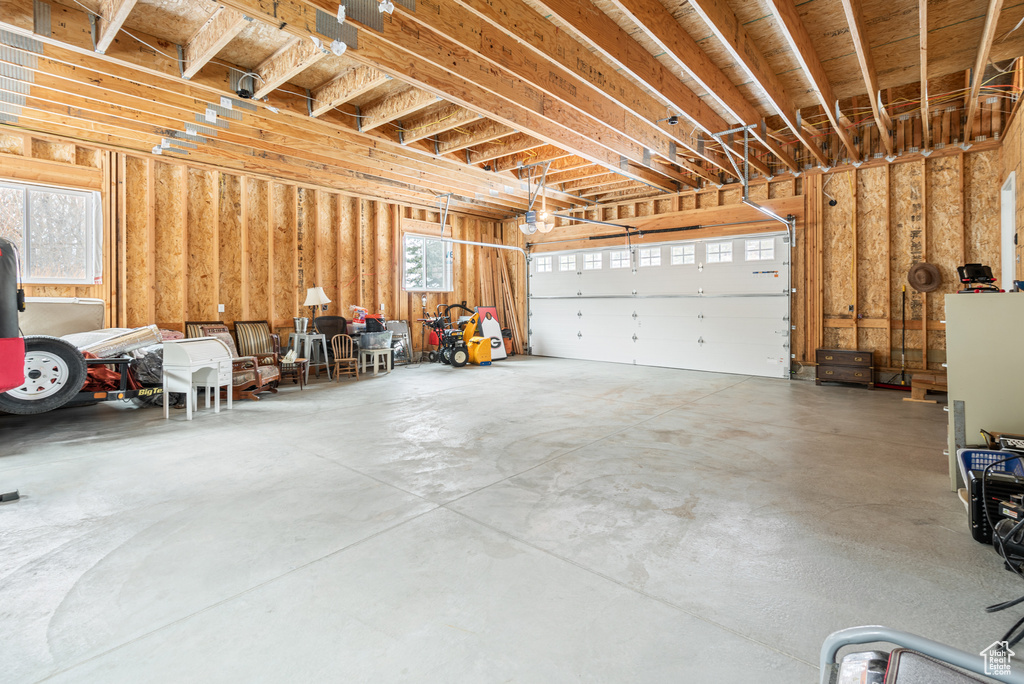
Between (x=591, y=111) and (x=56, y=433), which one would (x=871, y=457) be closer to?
(x=591, y=111)

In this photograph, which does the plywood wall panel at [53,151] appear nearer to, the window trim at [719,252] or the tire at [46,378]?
the tire at [46,378]

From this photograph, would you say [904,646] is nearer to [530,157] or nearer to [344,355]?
[530,157]

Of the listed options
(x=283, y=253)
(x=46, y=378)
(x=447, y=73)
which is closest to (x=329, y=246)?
(x=283, y=253)

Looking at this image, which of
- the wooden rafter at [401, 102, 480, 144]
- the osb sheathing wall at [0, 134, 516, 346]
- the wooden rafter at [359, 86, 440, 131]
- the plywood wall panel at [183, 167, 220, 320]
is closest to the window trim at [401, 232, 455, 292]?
the osb sheathing wall at [0, 134, 516, 346]

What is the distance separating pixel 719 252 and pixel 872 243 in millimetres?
2376

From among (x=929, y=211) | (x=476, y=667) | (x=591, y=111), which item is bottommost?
(x=476, y=667)

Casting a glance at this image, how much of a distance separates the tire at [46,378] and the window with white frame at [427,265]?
22.0ft

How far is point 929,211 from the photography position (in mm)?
7254

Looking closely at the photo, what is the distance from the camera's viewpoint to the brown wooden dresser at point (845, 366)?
7.49 metres

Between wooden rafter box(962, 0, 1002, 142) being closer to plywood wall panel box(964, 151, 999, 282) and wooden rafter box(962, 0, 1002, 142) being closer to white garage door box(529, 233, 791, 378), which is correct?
plywood wall panel box(964, 151, 999, 282)

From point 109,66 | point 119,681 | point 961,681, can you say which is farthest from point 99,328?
point 961,681

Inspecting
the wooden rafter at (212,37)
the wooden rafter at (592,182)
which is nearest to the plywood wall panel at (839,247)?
the wooden rafter at (592,182)

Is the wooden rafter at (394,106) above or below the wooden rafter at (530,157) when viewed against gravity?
below

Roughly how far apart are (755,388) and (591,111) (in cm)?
493
